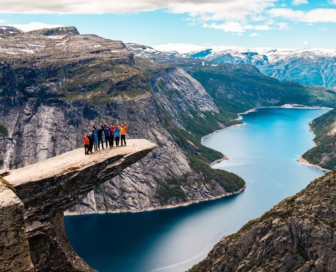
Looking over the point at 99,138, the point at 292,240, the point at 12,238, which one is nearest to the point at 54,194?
the point at 12,238

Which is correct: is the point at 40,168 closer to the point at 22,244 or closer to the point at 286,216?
the point at 22,244

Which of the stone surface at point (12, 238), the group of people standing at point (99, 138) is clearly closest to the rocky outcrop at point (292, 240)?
the group of people standing at point (99, 138)

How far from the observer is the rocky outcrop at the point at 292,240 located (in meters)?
106

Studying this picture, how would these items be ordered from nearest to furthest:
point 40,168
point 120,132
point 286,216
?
point 40,168 < point 120,132 < point 286,216

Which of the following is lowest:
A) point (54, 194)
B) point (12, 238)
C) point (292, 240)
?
point (292, 240)

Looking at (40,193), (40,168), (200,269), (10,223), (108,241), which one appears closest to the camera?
(10,223)

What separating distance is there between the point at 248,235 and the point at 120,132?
2759 inches

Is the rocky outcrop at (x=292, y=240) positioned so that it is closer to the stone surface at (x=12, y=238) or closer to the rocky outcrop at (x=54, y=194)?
the rocky outcrop at (x=54, y=194)

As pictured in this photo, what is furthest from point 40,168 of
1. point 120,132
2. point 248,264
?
point 248,264

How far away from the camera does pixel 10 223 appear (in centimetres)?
2916

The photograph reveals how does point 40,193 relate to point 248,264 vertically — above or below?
above

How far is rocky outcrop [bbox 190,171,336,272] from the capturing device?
348ft

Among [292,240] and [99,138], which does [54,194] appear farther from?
[292,240]

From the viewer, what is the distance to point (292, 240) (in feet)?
361
